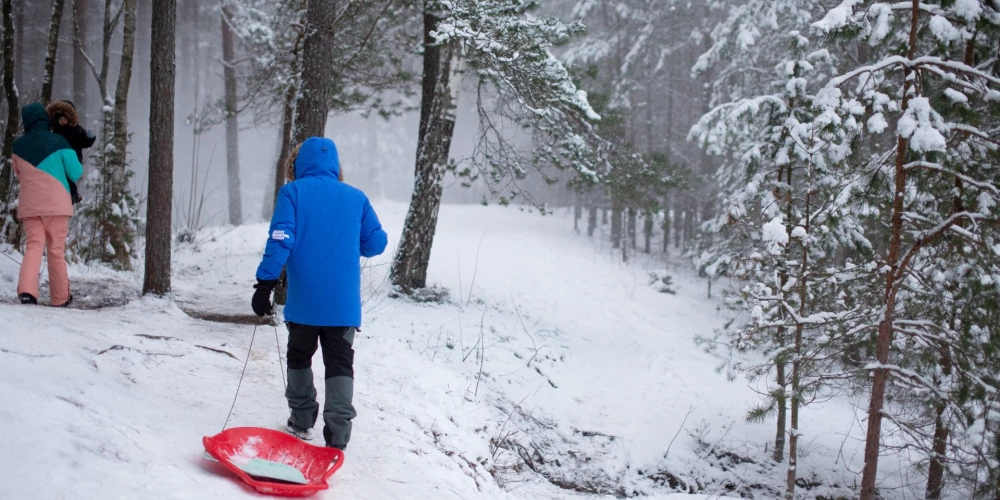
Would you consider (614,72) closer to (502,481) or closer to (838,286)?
(838,286)

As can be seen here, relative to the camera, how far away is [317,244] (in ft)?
12.4

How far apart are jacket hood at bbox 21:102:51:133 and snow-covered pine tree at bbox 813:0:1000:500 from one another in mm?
7265

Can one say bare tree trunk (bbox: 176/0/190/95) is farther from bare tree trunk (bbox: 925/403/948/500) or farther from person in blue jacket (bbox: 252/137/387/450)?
bare tree trunk (bbox: 925/403/948/500)

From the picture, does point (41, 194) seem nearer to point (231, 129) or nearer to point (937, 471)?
point (937, 471)

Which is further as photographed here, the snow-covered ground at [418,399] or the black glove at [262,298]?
the black glove at [262,298]

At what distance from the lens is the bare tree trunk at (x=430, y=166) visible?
906 cm

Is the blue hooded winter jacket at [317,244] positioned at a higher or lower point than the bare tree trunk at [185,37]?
lower

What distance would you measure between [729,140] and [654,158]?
5.33 feet

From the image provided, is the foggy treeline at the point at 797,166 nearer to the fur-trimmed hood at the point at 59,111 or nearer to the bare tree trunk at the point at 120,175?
the bare tree trunk at the point at 120,175

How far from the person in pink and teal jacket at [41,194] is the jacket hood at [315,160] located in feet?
11.5

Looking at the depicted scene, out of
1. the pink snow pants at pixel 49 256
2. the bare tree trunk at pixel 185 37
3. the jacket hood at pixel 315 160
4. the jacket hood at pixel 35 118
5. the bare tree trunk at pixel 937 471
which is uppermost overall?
the bare tree trunk at pixel 185 37

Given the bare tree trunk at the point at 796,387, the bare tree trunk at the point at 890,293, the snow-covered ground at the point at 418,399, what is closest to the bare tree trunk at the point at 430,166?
the snow-covered ground at the point at 418,399

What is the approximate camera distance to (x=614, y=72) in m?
23.9

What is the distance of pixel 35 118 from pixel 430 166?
4782mm
